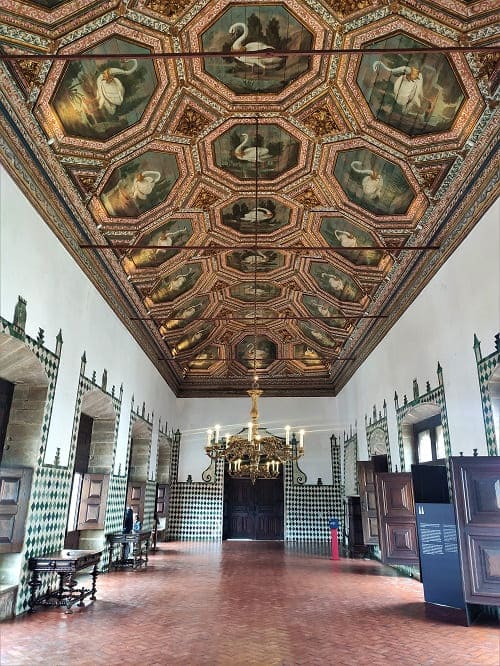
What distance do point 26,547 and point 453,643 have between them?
5474mm

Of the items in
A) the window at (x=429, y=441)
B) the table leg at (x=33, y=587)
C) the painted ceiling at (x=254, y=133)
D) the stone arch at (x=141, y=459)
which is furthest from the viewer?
the stone arch at (x=141, y=459)

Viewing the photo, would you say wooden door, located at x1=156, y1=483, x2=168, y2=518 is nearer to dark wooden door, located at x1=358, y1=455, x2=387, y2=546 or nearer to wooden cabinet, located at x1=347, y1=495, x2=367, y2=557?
wooden cabinet, located at x1=347, y1=495, x2=367, y2=557

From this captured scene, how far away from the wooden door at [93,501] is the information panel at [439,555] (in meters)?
5.99

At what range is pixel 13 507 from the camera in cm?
674

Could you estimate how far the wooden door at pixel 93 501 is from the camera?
32.1ft

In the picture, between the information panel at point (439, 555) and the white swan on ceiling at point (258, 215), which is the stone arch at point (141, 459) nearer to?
the white swan on ceiling at point (258, 215)

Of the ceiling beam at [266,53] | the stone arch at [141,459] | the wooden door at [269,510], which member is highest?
the ceiling beam at [266,53]

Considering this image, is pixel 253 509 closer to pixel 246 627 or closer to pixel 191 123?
pixel 246 627

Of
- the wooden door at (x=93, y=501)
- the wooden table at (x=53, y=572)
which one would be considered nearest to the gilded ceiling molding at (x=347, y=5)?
the wooden table at (x=53, y=572)

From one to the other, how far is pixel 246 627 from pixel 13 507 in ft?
11.3

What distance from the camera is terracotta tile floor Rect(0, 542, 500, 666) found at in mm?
4941

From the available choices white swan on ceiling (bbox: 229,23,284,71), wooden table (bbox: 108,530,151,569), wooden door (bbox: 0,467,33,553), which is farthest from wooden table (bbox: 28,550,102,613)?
white swan on ceiling (bbox: 229,23,284,71)

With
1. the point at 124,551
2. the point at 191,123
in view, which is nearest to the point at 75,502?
the point at 124,551

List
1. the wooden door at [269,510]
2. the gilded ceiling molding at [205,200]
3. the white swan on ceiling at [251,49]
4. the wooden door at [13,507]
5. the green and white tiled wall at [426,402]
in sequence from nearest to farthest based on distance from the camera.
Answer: the white swan on ceiling at [251,49]
the wooden door at [13,507]
the green and white tiled wall at [426,402]
the gilded ceiling molding at [205,200]
the wooden door at [269,510]
